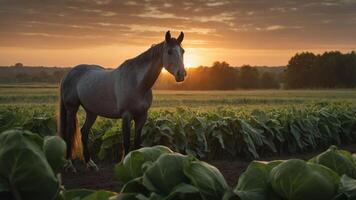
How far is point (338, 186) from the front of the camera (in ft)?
3.94

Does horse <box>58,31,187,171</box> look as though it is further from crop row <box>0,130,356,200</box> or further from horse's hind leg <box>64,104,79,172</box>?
crop row <box>0,130,356,200</box>

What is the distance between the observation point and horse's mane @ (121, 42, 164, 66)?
8.59 metres

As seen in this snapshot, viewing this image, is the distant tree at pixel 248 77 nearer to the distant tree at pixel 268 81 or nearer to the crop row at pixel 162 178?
the distant tree at pixel 268 81

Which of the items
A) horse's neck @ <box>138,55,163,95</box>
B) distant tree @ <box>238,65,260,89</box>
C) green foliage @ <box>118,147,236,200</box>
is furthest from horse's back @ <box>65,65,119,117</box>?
distant tree @ <box>238,65,260,89</box>

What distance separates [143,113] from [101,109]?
93cm

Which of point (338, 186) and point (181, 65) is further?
point (181, 65)

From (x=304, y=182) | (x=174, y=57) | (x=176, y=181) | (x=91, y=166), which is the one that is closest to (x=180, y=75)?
(x=174, y=57)

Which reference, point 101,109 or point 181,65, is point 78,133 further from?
point 181,65

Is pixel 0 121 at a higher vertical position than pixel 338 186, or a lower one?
lower

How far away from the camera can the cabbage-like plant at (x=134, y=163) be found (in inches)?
53.5

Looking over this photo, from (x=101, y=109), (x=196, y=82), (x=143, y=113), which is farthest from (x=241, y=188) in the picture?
(x=196, y=82)

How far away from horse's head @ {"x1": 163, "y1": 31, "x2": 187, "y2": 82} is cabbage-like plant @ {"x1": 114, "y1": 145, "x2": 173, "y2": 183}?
6.69m

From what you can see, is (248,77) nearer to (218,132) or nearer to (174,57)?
(218,132)

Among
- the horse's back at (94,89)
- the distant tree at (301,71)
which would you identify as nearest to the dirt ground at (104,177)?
the horse's back at (94,89)
